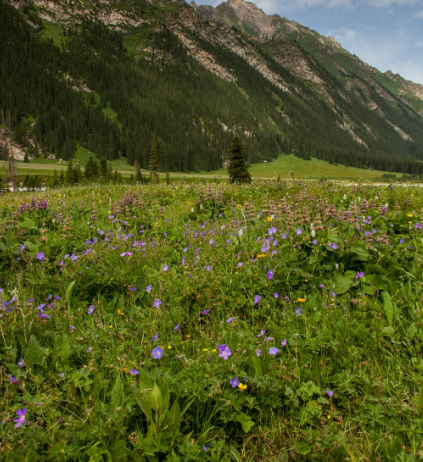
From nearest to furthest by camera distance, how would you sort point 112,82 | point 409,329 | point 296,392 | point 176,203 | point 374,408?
point 374,408 → point 296,392 → point 409,329 → point 176,203 → point 112,82

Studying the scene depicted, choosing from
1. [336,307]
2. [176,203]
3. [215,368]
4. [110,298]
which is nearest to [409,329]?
[336,307]

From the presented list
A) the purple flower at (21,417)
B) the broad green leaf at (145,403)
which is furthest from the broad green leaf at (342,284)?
the purple flower at (21,417)

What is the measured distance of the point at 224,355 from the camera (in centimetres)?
189

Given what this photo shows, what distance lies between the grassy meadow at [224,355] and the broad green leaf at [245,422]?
0.04 m

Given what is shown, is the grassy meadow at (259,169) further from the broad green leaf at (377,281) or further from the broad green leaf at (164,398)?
the broad green leaf at (164,398)

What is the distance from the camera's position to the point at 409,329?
223cm

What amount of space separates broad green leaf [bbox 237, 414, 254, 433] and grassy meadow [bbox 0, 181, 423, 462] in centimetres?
4

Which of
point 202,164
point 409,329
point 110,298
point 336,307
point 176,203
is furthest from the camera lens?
point 202,164

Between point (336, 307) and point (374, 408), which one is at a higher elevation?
point (336, 307)

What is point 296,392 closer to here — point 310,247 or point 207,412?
point 207,412

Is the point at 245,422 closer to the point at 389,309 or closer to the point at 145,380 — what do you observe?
the point at 145,380

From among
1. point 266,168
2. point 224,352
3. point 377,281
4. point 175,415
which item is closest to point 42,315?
point 175,415

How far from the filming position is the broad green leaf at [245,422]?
1.64 m

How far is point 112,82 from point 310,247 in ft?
763
